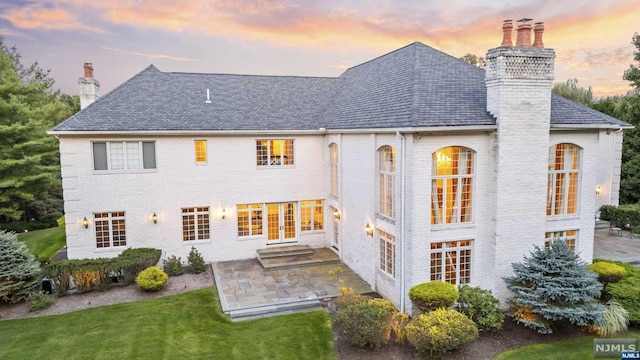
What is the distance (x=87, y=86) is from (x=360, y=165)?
13752 millimetres

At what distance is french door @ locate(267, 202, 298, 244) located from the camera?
1858 cm

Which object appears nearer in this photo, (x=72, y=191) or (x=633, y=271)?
(x=633, y=271)

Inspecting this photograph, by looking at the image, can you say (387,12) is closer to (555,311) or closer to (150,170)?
(150,170)

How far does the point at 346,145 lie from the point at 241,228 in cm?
619

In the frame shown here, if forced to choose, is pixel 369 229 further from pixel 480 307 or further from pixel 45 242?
pixel 45 242

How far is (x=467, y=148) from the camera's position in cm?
1200

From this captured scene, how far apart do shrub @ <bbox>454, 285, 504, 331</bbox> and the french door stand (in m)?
9.18

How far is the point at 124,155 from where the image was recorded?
16312 mm

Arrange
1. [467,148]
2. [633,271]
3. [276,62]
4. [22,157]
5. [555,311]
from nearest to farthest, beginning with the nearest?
[555,311], [467,148], [633,271], [22,157], [276,62]

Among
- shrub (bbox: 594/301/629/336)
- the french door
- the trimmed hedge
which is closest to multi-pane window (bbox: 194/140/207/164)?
the french door

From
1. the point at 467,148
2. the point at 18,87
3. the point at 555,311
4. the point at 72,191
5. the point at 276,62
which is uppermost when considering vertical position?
the point at 276,62

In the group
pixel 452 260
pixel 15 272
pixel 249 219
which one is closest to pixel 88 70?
pixel 15 272

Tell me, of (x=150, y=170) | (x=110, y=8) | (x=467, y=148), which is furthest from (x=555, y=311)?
(x=110, y=8)

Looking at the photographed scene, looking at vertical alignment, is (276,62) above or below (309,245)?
above
